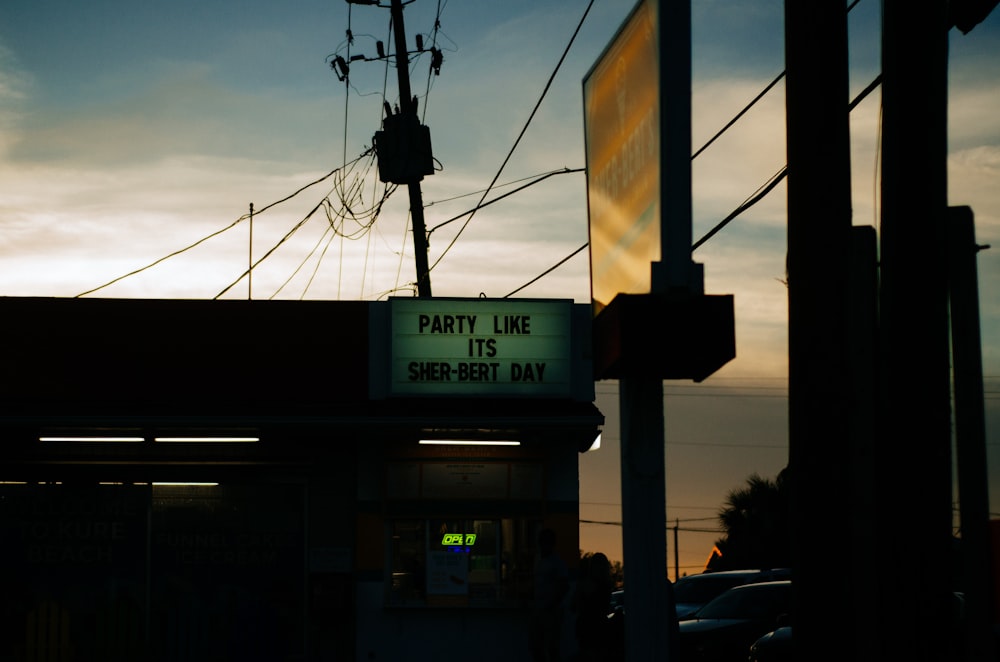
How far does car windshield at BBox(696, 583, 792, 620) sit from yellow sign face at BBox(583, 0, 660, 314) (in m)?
11.6

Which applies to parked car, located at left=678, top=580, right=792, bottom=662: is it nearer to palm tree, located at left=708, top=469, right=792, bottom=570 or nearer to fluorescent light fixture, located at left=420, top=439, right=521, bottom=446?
fluorescent light fixture, located at left=420, top=439, right=521, bottom=446

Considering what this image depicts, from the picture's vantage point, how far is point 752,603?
18.4 metres

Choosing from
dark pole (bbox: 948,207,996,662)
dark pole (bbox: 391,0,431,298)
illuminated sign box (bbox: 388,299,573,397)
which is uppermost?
dark pole (bbox: 391,0,431,298)

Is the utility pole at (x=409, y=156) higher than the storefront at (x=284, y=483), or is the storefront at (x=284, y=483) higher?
the utility pole at (x=409, y=156)

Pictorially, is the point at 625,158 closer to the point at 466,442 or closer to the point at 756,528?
the point at 466,442

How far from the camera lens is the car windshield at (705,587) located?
70.6 ft

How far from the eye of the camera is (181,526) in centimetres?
1596

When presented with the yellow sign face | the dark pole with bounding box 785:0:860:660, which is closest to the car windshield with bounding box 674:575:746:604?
the yellow sign face

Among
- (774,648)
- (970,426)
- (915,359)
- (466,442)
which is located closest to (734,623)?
(774,648)

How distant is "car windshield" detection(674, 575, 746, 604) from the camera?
2152cm

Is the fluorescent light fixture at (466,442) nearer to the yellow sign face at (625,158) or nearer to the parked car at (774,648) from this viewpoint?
the parked car at (774,648)

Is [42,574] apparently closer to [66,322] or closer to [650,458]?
[66,322]

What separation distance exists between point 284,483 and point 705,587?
9074 mm

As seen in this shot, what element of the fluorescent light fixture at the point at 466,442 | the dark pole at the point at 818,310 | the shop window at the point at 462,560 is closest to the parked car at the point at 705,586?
the shop window at the point at 462,560
